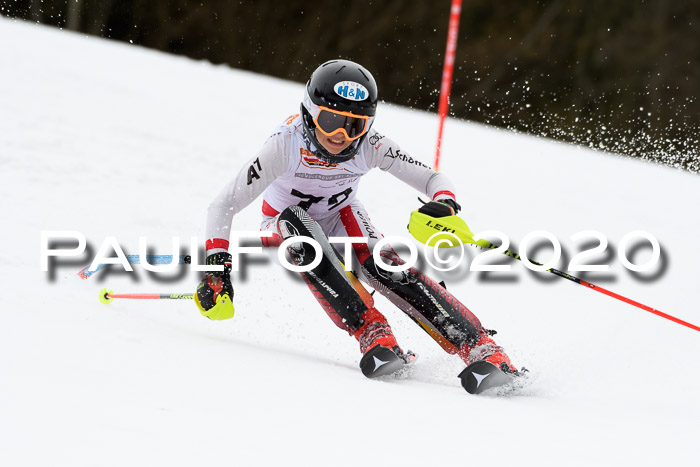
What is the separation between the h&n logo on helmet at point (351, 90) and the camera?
9.76 ft

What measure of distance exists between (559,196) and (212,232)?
14.7 ft

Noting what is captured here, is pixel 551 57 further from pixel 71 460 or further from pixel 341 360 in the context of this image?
pixel 71 460

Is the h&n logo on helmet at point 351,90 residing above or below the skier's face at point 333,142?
above

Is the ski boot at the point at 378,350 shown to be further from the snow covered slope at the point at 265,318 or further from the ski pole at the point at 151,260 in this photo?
the ski pole at the point at 151,260

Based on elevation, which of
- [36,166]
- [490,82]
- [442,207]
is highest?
[442,207]

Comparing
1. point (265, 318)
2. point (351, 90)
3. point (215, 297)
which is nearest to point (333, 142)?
point (351, 90)

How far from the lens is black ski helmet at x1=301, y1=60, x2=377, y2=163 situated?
9.77 ft

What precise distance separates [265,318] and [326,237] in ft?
3.38

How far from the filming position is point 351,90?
2982 millimetres

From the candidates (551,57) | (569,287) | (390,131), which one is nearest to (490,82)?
(551,57)

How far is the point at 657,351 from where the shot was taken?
358 centimetres

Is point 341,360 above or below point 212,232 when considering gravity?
below

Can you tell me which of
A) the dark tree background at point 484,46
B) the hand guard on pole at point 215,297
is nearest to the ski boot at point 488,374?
the hand guard on pole at point 215,297

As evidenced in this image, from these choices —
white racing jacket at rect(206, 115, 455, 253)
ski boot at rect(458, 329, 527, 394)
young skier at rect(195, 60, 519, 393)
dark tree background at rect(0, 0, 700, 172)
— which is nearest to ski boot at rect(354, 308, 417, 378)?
young skier at rect(195, 60, 519, 393)
